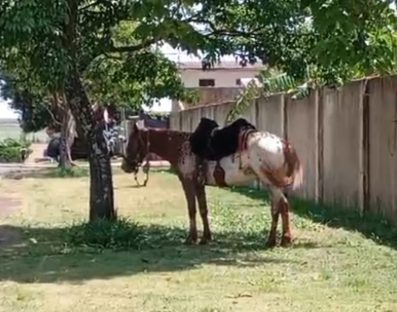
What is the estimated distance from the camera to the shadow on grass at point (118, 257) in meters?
9.58

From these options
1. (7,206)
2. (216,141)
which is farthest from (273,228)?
(7,206)

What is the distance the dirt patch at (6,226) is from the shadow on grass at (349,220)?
458 centimetres

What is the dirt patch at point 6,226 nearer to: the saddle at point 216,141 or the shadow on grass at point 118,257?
the shadow on grass at point 118,257

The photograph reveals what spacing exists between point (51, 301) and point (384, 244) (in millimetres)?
4801

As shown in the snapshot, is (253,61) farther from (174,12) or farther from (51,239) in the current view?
(174,12)

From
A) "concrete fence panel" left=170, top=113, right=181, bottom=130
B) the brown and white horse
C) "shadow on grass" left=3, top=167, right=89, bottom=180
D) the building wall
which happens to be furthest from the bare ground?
the building wall

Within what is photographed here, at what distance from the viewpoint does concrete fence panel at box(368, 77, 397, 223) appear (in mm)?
12898

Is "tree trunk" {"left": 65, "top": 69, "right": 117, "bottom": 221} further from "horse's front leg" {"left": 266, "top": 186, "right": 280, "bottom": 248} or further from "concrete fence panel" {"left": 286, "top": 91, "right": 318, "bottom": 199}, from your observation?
"concrete fence panel" {"left": 286, "top": 91, "right": 318, "bottom": 199}

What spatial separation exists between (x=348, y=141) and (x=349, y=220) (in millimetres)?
1584

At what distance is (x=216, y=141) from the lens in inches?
468

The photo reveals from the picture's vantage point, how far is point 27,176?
28.7 metres

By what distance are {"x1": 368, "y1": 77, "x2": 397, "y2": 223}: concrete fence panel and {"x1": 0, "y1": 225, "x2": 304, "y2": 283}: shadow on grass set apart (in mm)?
1962

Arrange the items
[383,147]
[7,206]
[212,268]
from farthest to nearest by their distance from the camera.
→ [7,206] → [383,147] → [212,268]

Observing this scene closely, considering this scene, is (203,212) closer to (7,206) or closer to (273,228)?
(273,228)
